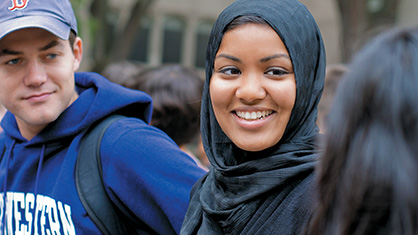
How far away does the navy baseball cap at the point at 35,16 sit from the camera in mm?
2240

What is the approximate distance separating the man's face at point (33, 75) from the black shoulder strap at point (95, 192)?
35 cm

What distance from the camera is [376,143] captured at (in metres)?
0.93

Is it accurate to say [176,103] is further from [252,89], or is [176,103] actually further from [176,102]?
[252,89]

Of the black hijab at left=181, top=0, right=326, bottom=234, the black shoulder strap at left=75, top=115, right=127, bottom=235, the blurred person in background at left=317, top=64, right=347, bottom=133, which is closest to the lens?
the black hijab at left=181, top=0, right=326, bottom=234

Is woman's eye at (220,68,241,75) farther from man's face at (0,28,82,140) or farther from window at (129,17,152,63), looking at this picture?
window at (129,17,152,63)

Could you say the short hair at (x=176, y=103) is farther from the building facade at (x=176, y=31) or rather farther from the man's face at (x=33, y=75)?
the building facade at (x=176, y=31)

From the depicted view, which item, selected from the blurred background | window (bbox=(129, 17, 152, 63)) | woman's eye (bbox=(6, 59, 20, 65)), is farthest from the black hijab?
window (bbox=(129, 17, 152, 63))

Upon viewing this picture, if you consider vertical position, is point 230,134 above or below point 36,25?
below

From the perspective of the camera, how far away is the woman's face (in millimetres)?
1575

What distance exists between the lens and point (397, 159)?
35.3 inches

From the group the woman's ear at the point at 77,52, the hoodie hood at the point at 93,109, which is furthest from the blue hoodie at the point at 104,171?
the woman's ear at the point at 77,52

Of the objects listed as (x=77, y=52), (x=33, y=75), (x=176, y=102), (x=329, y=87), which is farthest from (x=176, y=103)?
(x=329, y=87)

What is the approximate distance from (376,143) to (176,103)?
230cm

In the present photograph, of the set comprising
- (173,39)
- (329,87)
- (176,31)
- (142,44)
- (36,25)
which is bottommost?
(329,87)
